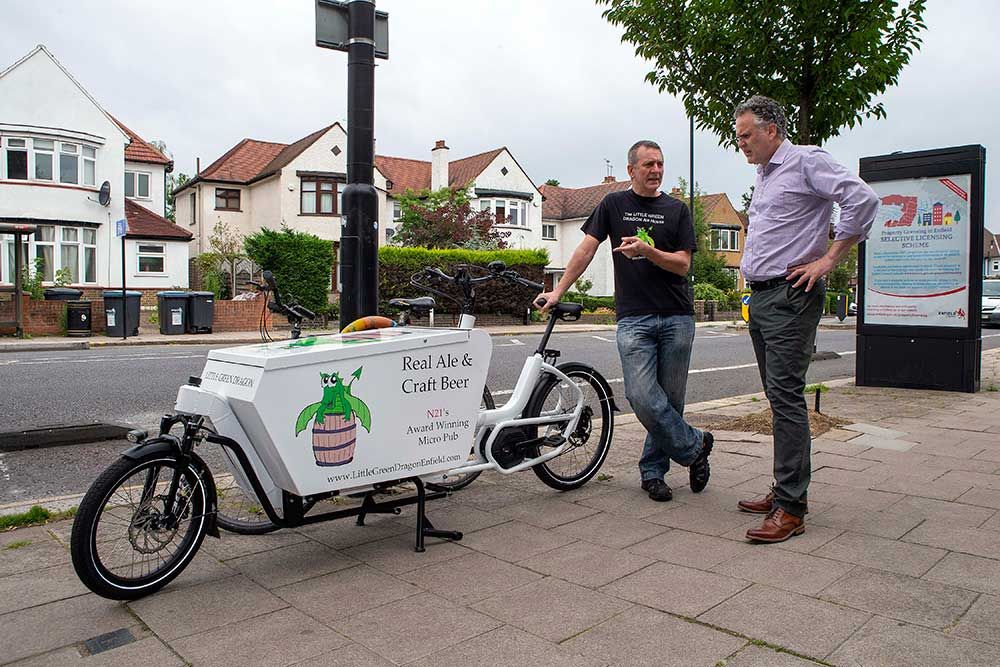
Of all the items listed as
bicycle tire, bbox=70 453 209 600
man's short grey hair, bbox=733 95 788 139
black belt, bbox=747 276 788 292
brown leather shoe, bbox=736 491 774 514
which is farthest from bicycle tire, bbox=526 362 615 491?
bicycle tire, bbox=70 453 209 600

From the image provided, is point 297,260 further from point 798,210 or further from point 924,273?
point 798,210

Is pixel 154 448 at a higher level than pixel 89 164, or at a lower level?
lower

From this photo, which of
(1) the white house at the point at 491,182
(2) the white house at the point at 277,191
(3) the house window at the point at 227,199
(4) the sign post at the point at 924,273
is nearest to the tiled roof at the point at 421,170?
(1) the white house at the point at 491,182

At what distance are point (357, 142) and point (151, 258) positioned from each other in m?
31.8

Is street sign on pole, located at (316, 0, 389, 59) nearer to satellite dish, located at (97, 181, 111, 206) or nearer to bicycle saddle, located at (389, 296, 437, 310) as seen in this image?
bicycle saddle, located at (389, 296, 437, 310)

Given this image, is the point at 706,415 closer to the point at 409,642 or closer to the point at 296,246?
the point at 409,642

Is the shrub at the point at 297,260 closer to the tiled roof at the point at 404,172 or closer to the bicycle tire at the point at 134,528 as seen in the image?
the tiled roof at the point at 404,172

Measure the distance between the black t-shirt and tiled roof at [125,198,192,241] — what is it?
32.0 meters

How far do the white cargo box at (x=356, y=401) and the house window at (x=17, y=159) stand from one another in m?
30.7

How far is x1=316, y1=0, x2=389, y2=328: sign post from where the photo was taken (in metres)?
4.98

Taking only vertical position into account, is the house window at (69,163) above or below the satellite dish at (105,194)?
above

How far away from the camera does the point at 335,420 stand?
11.7 ft

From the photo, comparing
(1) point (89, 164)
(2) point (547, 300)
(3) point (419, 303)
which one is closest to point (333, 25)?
(3) point (419, 303)

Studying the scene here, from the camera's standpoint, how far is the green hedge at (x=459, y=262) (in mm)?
26734
